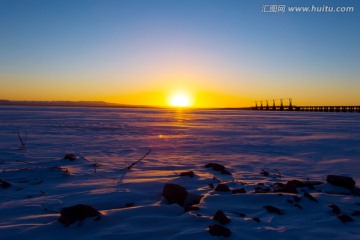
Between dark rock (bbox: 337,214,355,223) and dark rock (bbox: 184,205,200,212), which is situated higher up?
dark rock (bbox: 184,205,200,212)

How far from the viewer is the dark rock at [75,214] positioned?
12.4ft

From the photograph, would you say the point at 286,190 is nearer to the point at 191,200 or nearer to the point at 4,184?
the point at 191,200

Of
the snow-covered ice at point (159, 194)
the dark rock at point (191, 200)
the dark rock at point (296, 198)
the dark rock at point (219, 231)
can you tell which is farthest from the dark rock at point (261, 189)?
the dark rock at point (219, 231)

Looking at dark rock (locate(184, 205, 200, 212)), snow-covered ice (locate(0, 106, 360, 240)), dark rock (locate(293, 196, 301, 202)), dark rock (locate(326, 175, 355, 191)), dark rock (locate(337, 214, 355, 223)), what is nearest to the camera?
snow-covered ice (locate(0, 106, 360, 240))

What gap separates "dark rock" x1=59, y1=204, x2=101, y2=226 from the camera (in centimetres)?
379

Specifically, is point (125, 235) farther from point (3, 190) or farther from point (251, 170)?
point (251, 170)

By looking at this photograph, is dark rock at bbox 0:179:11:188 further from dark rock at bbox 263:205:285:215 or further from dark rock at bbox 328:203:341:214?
dark rock at bbox 328:203:341:214

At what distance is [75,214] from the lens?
152 inches

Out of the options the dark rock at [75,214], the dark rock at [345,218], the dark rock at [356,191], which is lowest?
the dark rock at [356,191]

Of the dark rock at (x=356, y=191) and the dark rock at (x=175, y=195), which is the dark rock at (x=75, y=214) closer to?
the dark rock at (x=175, y=195)

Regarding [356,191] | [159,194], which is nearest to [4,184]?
[159,194]

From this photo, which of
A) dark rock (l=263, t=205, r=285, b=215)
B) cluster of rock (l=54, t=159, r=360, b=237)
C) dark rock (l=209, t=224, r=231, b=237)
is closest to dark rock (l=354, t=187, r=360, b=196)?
cluster of rock (l=54, t=159, r=360, b=237)

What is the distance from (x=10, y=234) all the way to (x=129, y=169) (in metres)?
3.82

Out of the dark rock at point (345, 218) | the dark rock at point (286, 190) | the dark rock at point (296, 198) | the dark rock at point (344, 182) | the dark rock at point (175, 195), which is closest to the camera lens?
the dark rock at point (345, 218)
